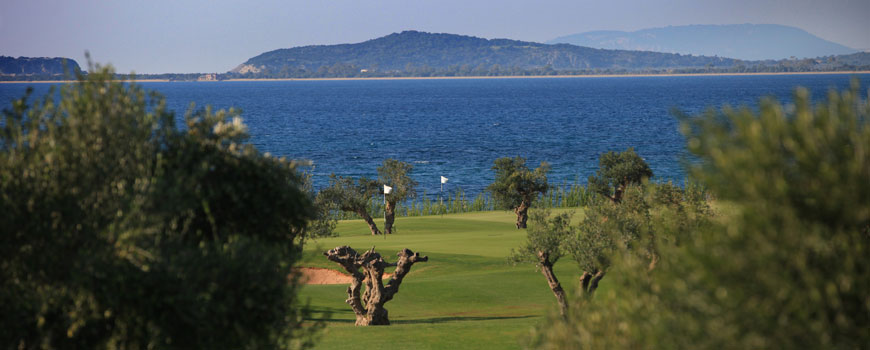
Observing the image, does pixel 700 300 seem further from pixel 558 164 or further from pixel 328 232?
pixel 558 164

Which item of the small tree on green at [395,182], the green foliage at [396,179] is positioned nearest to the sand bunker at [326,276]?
the small tree on green at [395,182]

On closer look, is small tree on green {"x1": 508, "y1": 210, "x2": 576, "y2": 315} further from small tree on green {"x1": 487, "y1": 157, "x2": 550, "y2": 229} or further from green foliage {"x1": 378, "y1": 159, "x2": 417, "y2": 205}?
green foliage {"x1": 378, "y1": 159, "x2": 417, "y2": 205}

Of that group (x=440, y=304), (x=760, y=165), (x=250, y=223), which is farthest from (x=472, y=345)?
(x=760, y=165)

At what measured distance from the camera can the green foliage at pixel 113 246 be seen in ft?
31.7

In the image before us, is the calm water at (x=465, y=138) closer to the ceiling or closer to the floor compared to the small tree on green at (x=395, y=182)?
closer to the floor

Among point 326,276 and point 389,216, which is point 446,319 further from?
point 389,216

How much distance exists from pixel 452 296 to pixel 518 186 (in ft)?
62.8

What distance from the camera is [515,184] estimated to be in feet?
152

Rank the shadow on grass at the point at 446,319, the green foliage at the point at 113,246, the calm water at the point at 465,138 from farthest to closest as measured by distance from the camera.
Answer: the calm water at the point at 465,138, the shadow on grass at the point at 446,319, the green foliage at the point at 113,246

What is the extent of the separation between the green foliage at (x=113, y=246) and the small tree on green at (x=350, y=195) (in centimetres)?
3085

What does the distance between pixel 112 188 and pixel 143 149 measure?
0.79 metres

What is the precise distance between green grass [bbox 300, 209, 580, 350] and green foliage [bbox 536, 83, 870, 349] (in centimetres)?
431

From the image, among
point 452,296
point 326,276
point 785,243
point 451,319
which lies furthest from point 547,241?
point 785,243

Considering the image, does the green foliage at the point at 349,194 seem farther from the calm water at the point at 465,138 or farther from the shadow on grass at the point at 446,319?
the calm water at the point at 465,138
